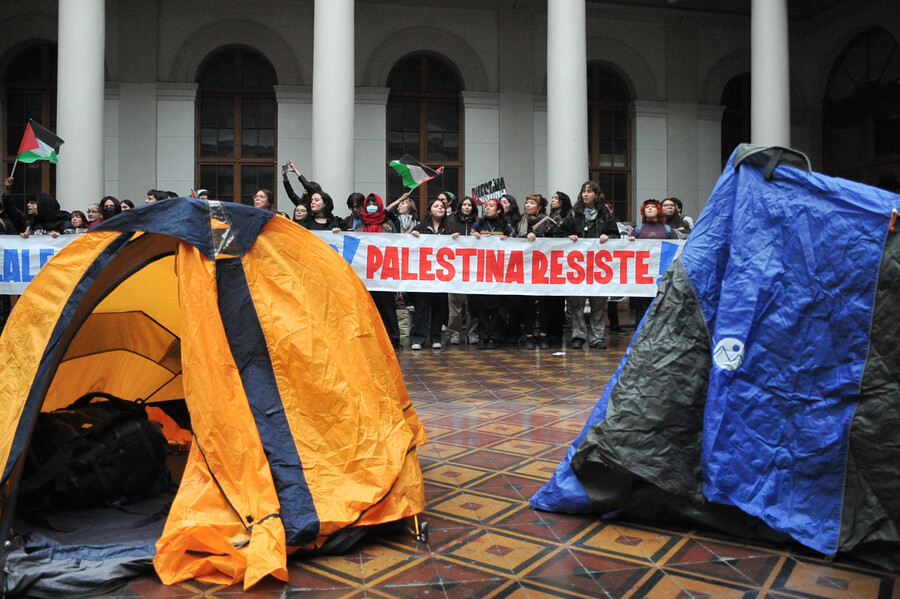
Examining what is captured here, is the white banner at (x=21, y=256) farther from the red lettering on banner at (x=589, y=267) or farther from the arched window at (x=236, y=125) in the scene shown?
the arched window at (x=236, y=125)

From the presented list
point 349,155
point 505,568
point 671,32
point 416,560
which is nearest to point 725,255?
point 505,568

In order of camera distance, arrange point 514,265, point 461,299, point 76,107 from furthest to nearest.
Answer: point 76,107 < point 461,299 < point 514,265

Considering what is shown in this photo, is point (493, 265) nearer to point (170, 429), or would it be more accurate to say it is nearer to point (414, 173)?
point (414, 173)

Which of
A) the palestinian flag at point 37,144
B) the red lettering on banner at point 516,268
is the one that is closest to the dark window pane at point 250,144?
the palestinian flag at point 37,144

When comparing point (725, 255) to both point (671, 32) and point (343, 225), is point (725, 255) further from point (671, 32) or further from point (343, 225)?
point (671, 32)

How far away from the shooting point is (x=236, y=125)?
1522 centimetres

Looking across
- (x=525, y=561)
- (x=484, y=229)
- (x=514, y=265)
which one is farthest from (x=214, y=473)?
(x=484, y=229)

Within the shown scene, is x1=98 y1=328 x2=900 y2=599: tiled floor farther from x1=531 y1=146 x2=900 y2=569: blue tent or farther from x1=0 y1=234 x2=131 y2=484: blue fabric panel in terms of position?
x1=0 y1=234 x2=131 y2=484: blue fabric panel

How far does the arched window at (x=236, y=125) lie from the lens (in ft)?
49.5

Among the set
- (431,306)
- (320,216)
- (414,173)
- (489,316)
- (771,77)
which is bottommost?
(489,316)

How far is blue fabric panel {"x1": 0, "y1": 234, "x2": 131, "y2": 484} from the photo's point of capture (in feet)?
10.2

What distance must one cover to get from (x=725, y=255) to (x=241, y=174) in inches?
519

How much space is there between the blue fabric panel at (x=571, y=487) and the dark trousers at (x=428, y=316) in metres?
5.68

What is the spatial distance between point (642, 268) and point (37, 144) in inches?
299
